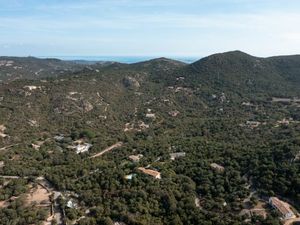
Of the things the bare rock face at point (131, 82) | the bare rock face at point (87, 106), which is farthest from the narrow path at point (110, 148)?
the bare rock face at point (131, 82)

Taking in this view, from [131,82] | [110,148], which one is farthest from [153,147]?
[131,82]

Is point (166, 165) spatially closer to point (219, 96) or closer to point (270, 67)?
point (219, 96)

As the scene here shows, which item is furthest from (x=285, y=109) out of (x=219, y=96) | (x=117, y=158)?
(x=117, y=158)

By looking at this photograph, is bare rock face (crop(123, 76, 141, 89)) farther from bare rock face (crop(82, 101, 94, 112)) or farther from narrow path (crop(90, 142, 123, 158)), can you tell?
narrow path (crop(90, 142, 123, 158))

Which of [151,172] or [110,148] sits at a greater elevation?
[151,172]

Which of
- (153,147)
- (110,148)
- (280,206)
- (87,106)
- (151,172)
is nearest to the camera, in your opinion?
(280,206)

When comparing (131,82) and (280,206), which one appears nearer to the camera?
(280,206)

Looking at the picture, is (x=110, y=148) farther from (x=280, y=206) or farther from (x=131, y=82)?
(x=131, y=82)
